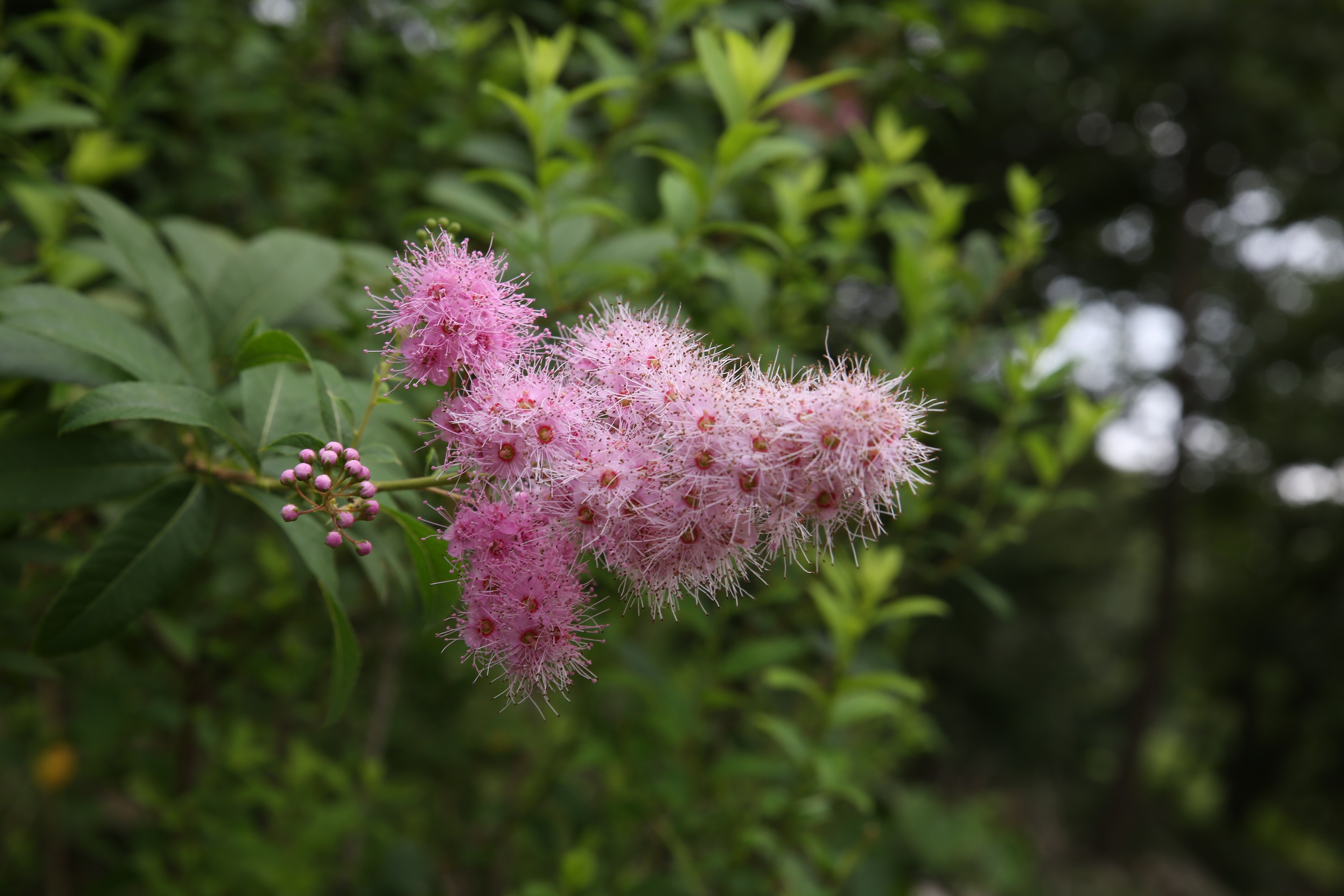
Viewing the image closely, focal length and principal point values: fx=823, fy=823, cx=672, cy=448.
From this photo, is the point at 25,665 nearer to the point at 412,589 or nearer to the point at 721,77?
the point at 412,589

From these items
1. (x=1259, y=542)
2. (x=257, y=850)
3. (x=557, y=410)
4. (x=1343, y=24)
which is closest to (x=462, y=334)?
(x=557, y=410)

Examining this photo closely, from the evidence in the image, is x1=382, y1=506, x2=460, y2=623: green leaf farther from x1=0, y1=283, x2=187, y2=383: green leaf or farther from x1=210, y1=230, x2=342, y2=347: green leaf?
x1=210, y1=230, x2=342, y2=347: green leaf

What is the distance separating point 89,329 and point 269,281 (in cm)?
61

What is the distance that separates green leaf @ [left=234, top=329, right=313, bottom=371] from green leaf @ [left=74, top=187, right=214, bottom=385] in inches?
17.1

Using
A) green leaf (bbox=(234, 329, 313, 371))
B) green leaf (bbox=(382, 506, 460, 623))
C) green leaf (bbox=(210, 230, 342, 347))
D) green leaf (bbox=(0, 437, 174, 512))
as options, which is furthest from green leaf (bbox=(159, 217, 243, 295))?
green leaf (bbox=(382, 506, 460, 623))

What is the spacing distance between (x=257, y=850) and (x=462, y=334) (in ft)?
9.02

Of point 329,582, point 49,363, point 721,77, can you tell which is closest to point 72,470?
point 49,363

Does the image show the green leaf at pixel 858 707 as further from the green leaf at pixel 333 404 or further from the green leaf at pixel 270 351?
the green leaf at pixel 270 351

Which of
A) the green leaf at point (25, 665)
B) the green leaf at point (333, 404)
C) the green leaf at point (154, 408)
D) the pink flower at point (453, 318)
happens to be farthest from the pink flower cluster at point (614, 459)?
the green leaf at point (25, 665)

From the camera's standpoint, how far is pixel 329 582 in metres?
1.53

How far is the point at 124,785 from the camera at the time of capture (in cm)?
454

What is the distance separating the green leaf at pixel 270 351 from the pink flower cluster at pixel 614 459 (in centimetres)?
17

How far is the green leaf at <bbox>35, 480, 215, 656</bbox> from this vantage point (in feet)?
4.99

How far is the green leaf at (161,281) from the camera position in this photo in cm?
195
